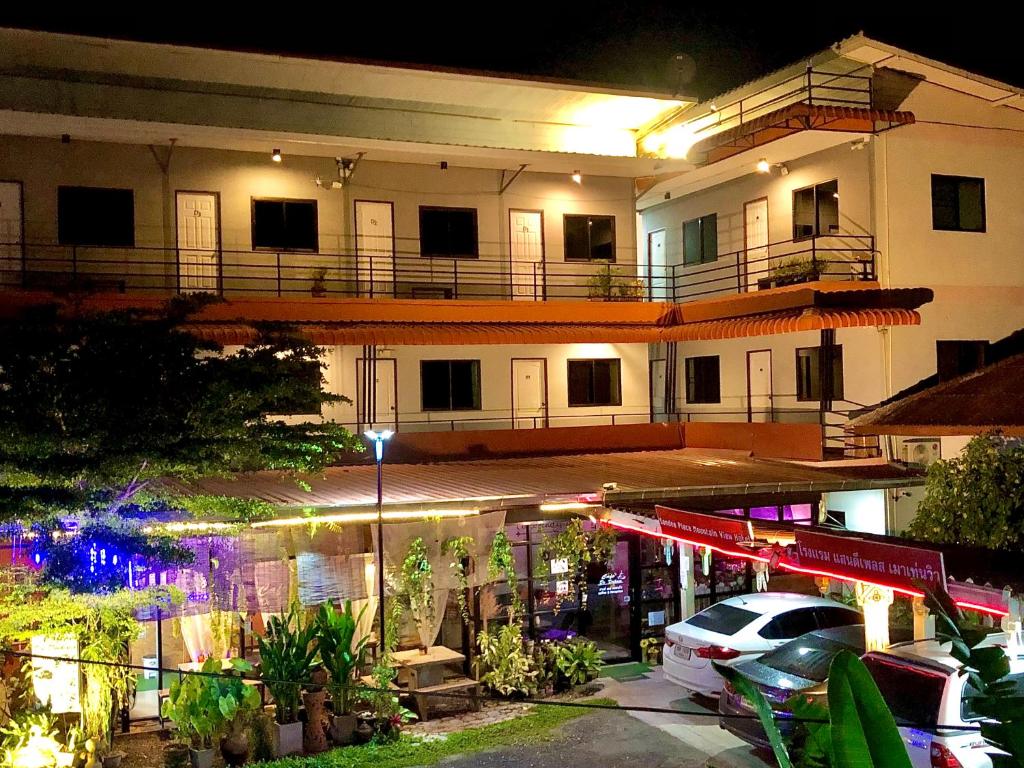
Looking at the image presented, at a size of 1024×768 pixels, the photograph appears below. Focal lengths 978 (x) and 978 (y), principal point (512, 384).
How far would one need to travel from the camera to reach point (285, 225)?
69.3ft

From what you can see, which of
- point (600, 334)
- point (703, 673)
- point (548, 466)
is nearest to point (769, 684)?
point (703, 673)

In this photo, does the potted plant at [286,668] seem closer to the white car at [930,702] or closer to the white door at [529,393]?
the white car at [930,702]

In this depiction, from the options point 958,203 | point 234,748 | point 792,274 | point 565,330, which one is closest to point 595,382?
point 565,330

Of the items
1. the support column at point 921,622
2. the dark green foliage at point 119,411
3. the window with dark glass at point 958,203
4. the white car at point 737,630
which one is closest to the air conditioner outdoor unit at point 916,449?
the window with dark glass at point 958,203

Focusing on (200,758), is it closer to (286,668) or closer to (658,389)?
(286,668)

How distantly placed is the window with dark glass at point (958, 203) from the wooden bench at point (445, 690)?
13567 millimetres

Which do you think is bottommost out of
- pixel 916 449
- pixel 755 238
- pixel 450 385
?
pixel 916 449

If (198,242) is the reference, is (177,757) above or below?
below

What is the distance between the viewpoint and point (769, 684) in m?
11.6

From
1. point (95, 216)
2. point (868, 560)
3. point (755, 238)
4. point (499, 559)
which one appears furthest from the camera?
point (755, 238)

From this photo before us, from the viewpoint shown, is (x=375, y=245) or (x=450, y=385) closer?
(x=375, y=245)

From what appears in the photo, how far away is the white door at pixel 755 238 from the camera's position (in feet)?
76.9

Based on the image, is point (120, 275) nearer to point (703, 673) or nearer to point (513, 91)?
point (513, 91)

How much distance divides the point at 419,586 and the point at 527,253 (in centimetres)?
1082
